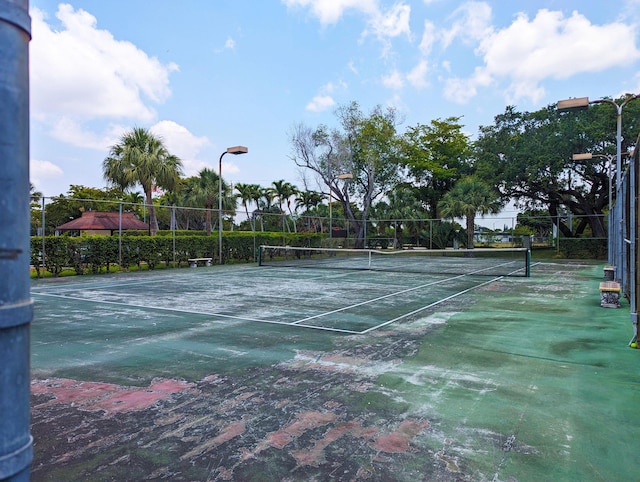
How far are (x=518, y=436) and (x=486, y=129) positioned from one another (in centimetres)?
3716

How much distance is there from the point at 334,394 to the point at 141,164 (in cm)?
2322

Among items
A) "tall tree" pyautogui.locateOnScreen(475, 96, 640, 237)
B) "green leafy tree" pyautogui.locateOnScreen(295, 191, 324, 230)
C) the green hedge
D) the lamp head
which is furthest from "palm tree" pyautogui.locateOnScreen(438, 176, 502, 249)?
"green leafy tree" pyautogui.locateOnScreen(295, 191, 324, 230)

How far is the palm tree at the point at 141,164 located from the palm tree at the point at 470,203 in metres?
17.9

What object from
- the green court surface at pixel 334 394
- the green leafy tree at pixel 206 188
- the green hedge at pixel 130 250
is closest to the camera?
the green court surface at pixel 334 394

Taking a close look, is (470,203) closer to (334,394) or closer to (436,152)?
(436,152)

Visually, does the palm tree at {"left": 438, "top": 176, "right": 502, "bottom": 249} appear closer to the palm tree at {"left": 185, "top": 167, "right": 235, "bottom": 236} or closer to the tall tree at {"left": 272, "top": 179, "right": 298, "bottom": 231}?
the palm tree at {"left": 185, "top": 167, "right": 235, "bottom": 236}

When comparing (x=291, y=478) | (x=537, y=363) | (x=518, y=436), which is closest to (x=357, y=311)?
(x=537, y=363)

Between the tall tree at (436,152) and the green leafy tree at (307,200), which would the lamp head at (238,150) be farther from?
the green leafy tree at (307,200)

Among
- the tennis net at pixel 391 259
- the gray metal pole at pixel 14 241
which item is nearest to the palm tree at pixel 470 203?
the tennis net at pixel 391 259

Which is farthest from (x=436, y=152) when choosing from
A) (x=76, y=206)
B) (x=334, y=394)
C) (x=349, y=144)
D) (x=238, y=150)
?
(x=334, y=394)

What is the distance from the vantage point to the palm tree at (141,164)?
24.4 metres

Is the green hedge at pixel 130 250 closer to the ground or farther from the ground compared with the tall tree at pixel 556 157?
closer to the ground

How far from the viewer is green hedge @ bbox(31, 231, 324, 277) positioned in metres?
15.5

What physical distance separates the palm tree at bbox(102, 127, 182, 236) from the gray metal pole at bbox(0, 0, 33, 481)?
79.5ft
